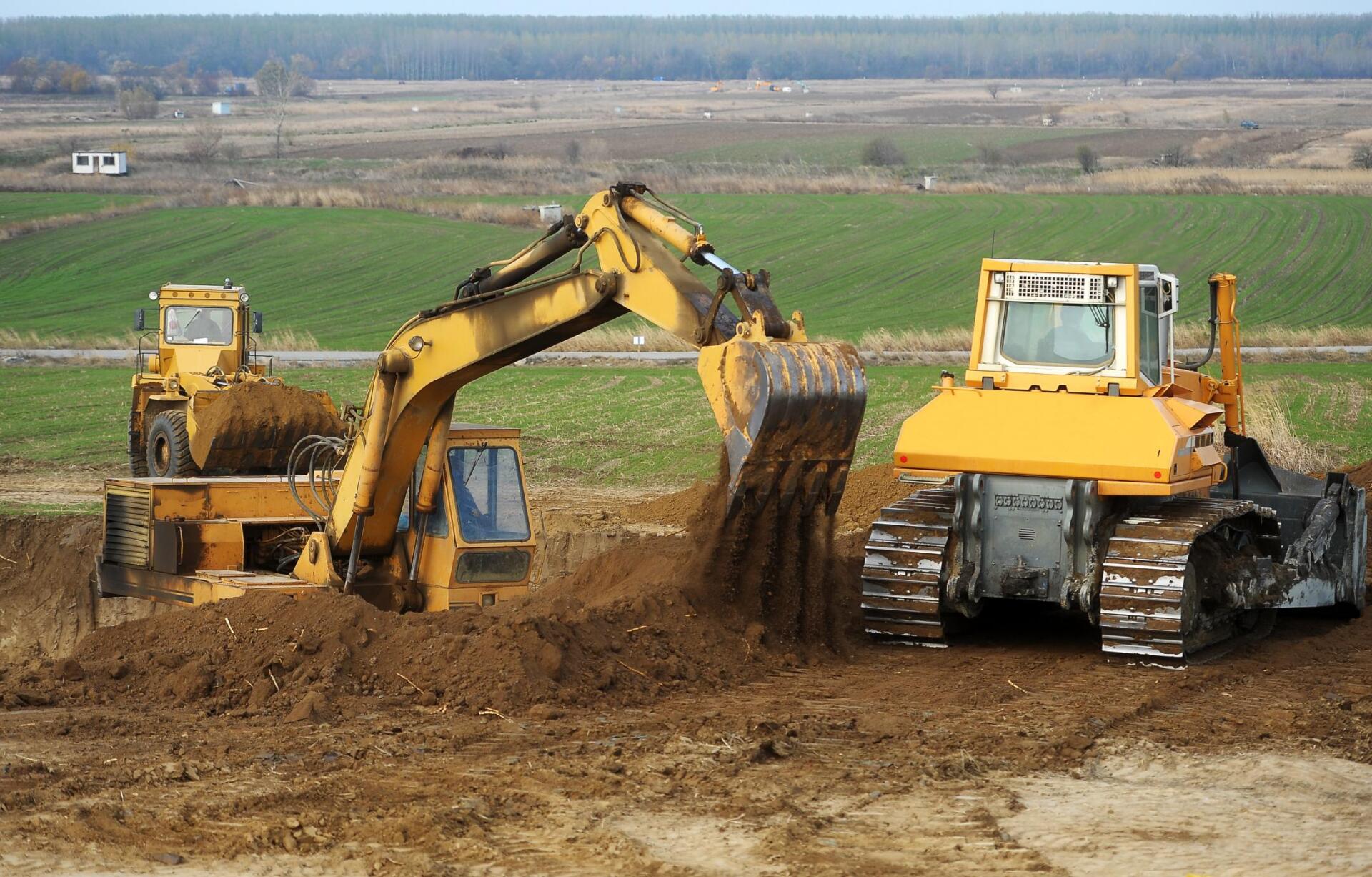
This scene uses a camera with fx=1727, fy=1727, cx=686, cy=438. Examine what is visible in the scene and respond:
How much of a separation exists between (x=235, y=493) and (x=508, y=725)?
5.43 m

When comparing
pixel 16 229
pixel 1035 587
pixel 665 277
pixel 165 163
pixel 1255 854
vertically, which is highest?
pixel 165 163

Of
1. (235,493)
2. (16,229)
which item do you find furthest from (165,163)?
(235,493)

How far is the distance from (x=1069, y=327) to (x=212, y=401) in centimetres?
926

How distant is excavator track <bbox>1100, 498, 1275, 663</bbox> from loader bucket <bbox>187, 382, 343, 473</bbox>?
27.6 feet

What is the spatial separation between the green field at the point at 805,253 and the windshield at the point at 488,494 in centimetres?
2768

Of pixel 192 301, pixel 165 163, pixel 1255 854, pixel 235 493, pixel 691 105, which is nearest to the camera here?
pixel 1255 854

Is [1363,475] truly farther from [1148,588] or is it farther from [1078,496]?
[1148,588]

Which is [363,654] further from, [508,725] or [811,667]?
[811,667]

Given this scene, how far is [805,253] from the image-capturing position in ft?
176

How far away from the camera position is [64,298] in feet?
161

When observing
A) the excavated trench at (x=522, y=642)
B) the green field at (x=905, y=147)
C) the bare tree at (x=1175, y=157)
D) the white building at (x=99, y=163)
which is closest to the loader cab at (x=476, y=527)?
the excavated trench at (x=522, y=642)

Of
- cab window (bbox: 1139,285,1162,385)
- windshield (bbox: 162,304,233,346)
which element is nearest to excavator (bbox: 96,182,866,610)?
cab window (bbox: 1139,285,1162,385)

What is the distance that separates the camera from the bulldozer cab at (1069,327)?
12375mm

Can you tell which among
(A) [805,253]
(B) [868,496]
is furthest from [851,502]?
(A) [805,253]
